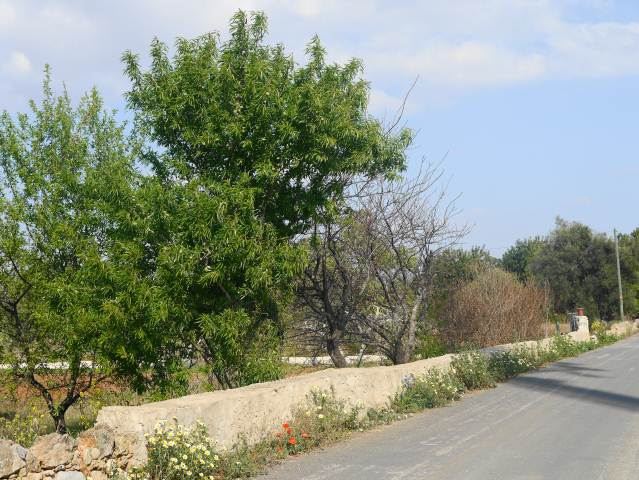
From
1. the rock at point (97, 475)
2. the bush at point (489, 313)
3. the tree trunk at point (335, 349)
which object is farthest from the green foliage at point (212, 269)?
the bush at point (489, 313)

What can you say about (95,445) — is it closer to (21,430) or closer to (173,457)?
(173,457)

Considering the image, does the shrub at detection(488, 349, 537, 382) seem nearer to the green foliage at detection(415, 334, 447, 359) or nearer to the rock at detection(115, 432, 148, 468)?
the green foliage at detection(415, 334, 447, 359)

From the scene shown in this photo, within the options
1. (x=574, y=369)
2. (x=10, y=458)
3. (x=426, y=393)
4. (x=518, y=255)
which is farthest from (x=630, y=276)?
(x=10, y=458)

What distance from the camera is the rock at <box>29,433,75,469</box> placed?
655 cm

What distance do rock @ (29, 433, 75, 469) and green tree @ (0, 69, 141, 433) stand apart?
4.35 metres

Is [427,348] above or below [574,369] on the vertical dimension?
above

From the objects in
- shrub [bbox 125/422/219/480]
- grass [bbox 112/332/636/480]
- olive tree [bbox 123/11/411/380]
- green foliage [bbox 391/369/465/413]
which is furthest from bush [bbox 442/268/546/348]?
shrub [bbox 125/422/219/480]

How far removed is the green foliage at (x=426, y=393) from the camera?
12000mm

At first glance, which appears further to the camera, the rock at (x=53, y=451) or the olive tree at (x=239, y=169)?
the olive tree at (x=239, y=169)

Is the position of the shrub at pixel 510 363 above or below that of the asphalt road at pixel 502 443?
above

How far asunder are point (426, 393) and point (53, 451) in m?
7.21

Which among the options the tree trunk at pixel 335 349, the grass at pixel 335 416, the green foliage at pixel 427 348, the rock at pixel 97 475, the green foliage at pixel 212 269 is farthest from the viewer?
the green foliage at pixel 427 348

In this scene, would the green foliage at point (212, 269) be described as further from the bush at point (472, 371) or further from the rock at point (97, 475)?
the bush at point (472, 371)

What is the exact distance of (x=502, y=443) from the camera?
9.23 meters
